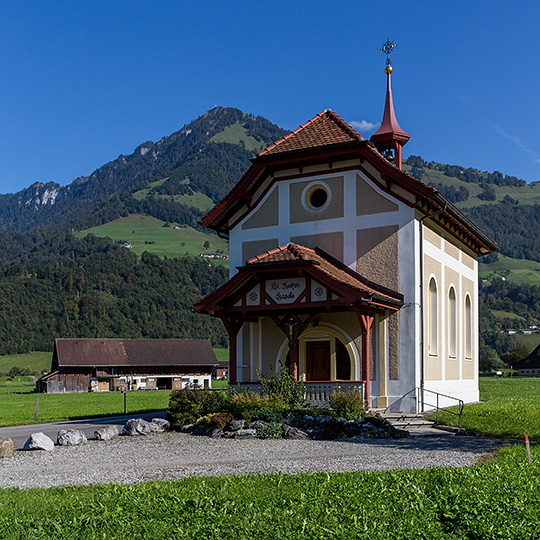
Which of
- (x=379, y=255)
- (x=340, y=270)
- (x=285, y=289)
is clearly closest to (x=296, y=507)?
(x=285, y=289)

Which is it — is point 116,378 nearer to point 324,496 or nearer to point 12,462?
point 12,462

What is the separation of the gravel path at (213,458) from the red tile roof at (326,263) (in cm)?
630

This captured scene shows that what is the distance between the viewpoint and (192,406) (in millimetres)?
20672

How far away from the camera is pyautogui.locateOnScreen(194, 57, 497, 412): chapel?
2270 cm

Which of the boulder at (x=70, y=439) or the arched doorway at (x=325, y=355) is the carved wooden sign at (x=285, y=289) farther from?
the boulder at (x=70, y=439)

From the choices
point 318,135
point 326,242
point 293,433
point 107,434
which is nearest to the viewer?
point 293,433

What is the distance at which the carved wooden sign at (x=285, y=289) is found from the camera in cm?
2272

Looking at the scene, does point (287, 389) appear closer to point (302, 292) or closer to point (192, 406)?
point (192, 406)

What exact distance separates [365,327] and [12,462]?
11400 mm

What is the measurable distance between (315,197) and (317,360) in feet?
19.7

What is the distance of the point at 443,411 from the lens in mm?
22812

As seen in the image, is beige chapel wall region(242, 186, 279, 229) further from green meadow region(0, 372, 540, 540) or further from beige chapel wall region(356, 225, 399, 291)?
green meadow region(0, 372, 540, 540)

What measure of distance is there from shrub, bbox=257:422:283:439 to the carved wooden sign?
207 inches


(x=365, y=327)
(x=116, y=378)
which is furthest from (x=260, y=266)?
(x=116, y=378)
